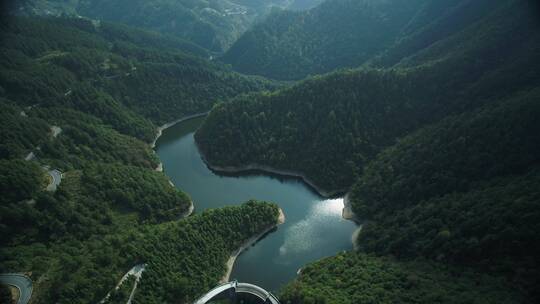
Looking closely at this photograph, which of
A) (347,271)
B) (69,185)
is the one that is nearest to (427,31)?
(347,271)

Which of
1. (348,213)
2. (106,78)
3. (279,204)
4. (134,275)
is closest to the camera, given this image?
(134,275)

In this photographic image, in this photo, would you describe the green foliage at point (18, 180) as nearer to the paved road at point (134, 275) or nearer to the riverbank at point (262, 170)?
the paved road at point (134, 275)

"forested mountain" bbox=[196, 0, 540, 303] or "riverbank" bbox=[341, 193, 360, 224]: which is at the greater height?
"forested mountain" bbox=[196, 0, 540, 303]

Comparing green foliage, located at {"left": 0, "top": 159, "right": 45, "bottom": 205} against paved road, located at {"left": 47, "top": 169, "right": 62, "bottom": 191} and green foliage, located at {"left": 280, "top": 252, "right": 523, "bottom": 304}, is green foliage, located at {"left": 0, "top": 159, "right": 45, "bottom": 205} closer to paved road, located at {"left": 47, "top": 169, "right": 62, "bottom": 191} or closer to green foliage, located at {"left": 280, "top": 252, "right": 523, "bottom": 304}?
paved road, located at {"left": 47, "top": 169, "right": 62, "bottom": 191}

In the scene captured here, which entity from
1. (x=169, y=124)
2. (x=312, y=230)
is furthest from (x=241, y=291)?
(x=169, y=124)

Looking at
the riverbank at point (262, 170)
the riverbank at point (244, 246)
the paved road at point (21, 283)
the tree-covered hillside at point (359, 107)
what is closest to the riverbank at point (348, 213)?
the tree-covered hillside at point (359, 107)

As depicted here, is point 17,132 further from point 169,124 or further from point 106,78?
point 106,78

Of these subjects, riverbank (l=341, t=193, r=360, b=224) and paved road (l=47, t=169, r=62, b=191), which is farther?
riverbank (l=341, t=193, r=360, b=224)

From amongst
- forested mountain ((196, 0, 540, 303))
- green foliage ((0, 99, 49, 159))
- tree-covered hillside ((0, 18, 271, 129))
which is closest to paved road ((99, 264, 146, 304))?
forested mountain ((196, 0, 540, 303))
